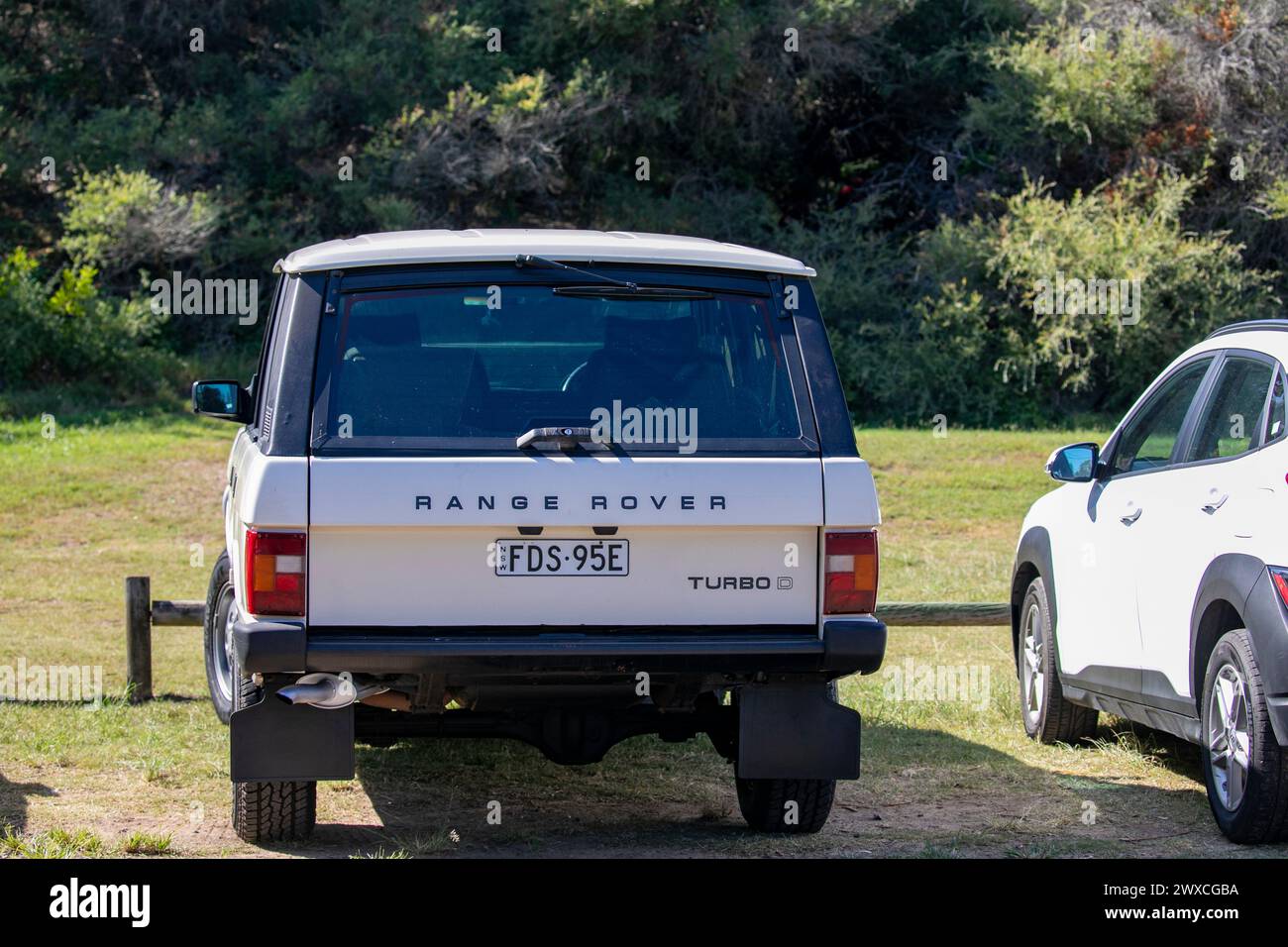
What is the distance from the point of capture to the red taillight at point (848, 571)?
523 cm

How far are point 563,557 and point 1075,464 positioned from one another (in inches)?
119

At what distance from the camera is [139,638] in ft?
28.4

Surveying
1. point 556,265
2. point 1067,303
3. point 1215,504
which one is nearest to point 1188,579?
point 1215,504

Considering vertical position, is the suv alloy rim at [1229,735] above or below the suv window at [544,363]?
below

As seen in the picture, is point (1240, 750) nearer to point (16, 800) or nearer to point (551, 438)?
point (551, 438)

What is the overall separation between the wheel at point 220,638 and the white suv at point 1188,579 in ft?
12.6

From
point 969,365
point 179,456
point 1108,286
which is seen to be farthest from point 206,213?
point 1108,286

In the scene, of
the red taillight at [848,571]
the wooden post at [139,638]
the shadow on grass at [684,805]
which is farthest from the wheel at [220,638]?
the red taillight at [848,571]

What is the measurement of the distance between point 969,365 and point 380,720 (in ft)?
56.9

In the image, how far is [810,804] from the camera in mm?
5957

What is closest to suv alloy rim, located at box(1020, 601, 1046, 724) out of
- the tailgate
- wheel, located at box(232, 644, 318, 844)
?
the tailgate

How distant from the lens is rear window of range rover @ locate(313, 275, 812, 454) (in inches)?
206

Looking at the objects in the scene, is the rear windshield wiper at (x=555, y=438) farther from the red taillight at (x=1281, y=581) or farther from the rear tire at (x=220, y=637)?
the rear tire at (x=220, y=637)
